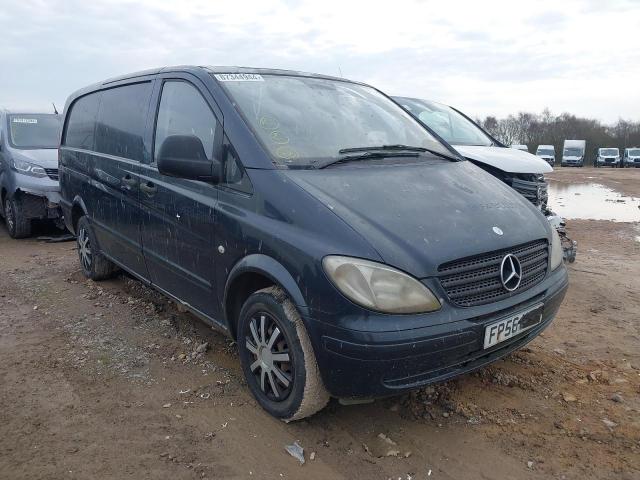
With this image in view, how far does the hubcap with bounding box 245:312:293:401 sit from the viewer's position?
8.96 ft

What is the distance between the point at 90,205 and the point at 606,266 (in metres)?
5.67

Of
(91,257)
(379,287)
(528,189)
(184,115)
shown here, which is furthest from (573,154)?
(379,287)

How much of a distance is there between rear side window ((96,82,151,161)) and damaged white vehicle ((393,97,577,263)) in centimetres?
235

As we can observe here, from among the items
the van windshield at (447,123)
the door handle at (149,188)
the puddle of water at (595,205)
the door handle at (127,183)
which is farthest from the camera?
the puddle of water at (595,205)

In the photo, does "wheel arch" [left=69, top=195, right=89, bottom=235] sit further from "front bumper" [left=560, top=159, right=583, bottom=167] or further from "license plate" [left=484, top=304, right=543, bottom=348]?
"front bumper" [left=560, top=159, right=583, bottom=167]

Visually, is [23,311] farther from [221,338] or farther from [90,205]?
[221,338]

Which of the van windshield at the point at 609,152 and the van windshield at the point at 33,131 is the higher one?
the van windshield at the point at 33,131

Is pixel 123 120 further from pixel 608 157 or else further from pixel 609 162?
pixel 609 162

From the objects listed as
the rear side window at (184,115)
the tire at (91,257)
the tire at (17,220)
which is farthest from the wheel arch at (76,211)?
the tire at (17,220)

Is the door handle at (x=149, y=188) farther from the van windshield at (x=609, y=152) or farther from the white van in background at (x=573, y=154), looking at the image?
the van windshield at (x=609, y=152)

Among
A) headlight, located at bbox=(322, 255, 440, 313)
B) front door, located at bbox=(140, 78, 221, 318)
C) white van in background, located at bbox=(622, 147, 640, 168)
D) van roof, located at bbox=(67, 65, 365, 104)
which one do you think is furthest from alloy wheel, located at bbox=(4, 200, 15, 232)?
white van in background, located at bbox=(622, 147, 640, 168)

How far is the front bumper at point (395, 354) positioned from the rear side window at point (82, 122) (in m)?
3.51

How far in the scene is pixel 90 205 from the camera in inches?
193

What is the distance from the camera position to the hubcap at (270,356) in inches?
108
